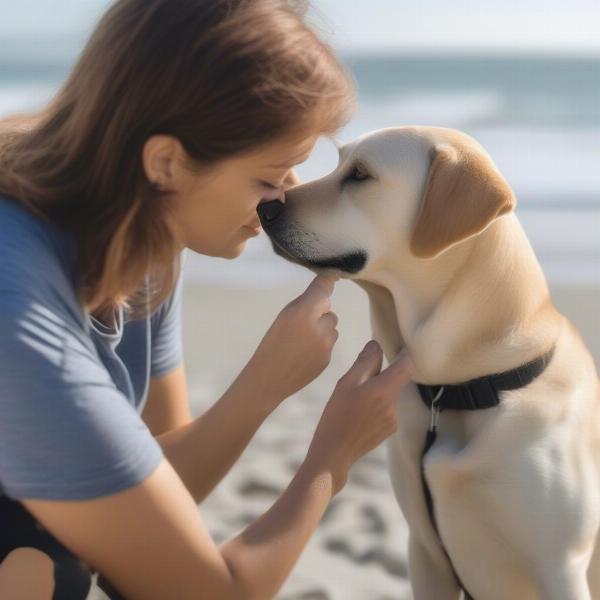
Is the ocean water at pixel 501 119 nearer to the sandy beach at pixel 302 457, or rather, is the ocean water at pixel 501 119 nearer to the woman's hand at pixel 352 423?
the sandy beach at pixel 302 457

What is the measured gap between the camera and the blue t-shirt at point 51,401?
5.72 ft

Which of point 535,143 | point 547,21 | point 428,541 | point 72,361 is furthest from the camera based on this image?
point 547,21

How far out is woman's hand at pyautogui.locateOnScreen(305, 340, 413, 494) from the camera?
2.04m

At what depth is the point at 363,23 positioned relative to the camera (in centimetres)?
2056

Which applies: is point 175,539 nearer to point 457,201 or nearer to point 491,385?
A: point 491,385

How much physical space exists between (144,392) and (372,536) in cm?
116

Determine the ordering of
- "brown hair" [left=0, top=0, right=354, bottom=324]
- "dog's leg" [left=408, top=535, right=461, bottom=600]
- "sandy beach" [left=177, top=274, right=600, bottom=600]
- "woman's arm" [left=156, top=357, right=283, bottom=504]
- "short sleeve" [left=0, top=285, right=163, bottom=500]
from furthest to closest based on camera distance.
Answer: "sandy beach" [left=177, top=274, right=600, bottom=600]
"dog's leg" [left=408, top=535, right=461, bottom=600]
"woman's arm" [left=156, top=357, right=283, bottom=504]
"brown hair" [left=0, top=0, right=354, bottom=324]
"short sleeve" [left=0, top=285, right=163, bottom=500]

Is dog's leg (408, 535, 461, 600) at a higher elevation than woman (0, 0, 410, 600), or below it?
below

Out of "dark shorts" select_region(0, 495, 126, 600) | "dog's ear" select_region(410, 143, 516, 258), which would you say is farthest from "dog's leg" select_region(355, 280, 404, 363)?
"dark shorts" select_region(0, 495, 126, 600)

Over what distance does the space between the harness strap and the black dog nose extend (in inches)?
19.0

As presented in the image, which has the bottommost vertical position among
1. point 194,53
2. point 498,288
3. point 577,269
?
point 577,269

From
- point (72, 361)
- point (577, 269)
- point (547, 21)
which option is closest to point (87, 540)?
point (72, 361)

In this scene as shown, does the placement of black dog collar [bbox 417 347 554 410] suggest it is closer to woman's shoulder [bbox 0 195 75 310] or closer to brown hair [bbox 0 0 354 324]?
brown hair [bbox 0 0 354 324]

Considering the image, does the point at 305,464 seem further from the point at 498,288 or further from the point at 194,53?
the point at 194,53
